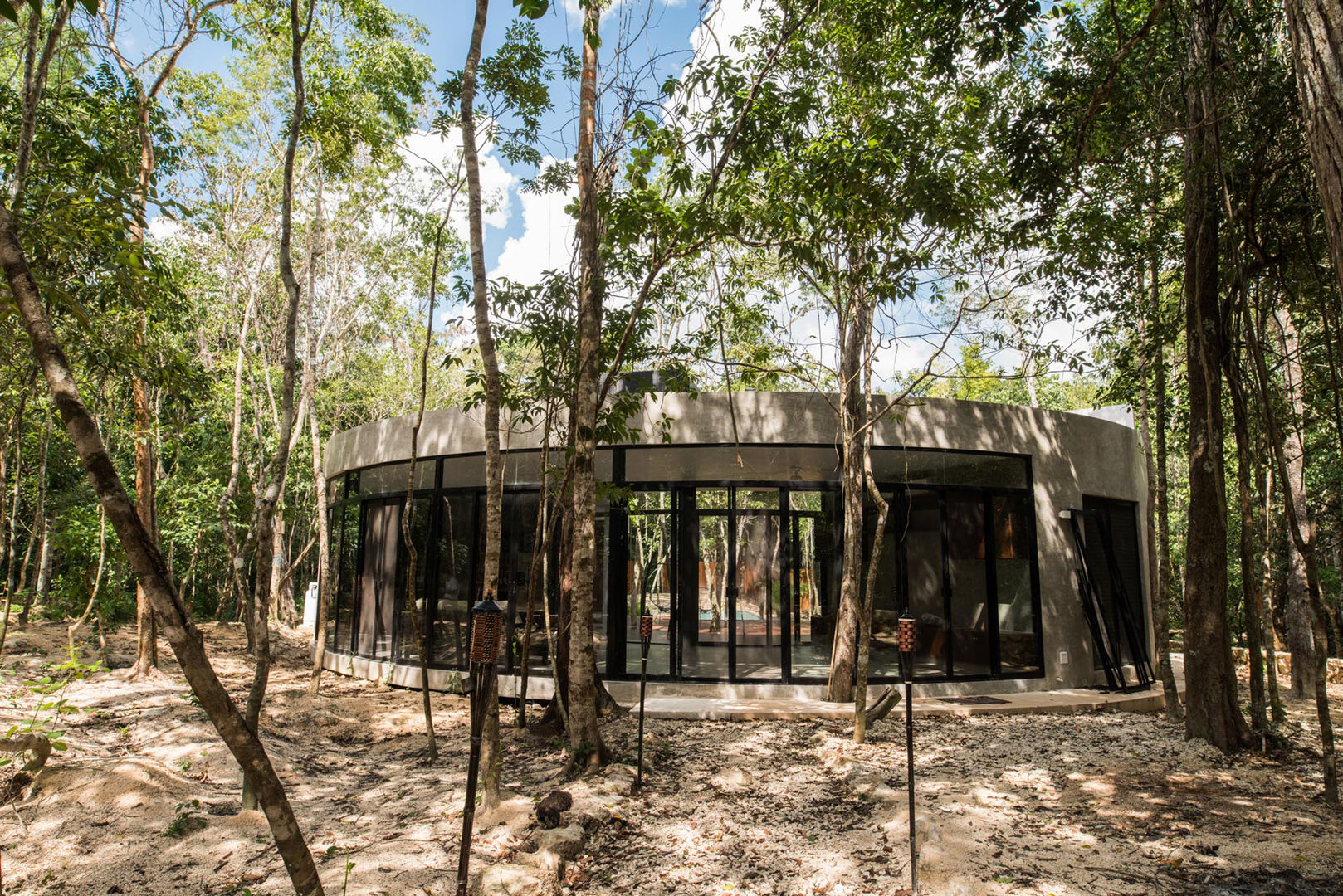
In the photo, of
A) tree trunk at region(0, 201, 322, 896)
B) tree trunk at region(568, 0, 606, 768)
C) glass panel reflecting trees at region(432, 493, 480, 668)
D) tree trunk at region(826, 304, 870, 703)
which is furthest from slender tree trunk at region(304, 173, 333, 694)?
tree trunk at region(0, 201, 322, 896)

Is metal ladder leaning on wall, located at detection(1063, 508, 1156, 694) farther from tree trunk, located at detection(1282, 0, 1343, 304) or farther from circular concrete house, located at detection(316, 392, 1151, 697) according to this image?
tree trunk, located at detection(1282, 0, 1343, 304)

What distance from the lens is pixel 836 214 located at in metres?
5.66

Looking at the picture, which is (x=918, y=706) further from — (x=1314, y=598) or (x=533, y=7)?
(x=533, y=7)

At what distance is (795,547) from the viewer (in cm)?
798

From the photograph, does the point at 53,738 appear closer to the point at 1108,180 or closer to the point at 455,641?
the point at 455,641

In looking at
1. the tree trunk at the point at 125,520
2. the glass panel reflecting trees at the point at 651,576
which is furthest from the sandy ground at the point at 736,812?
the tree trunk at the point at 125,520

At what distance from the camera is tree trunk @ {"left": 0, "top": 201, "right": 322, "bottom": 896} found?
2113 millimetres

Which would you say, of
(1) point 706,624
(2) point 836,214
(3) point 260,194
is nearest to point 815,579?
(1) point 706,624

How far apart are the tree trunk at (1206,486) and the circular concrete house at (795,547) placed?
2488 millimetres

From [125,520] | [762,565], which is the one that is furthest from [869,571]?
[125,520]

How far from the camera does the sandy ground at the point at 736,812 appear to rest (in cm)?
363

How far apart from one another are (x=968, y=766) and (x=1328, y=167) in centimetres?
454

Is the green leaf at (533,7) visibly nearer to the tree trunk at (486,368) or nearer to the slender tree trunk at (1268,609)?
the tree trunk at (486,368)

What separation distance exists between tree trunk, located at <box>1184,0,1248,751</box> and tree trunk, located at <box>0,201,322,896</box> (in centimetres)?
615
